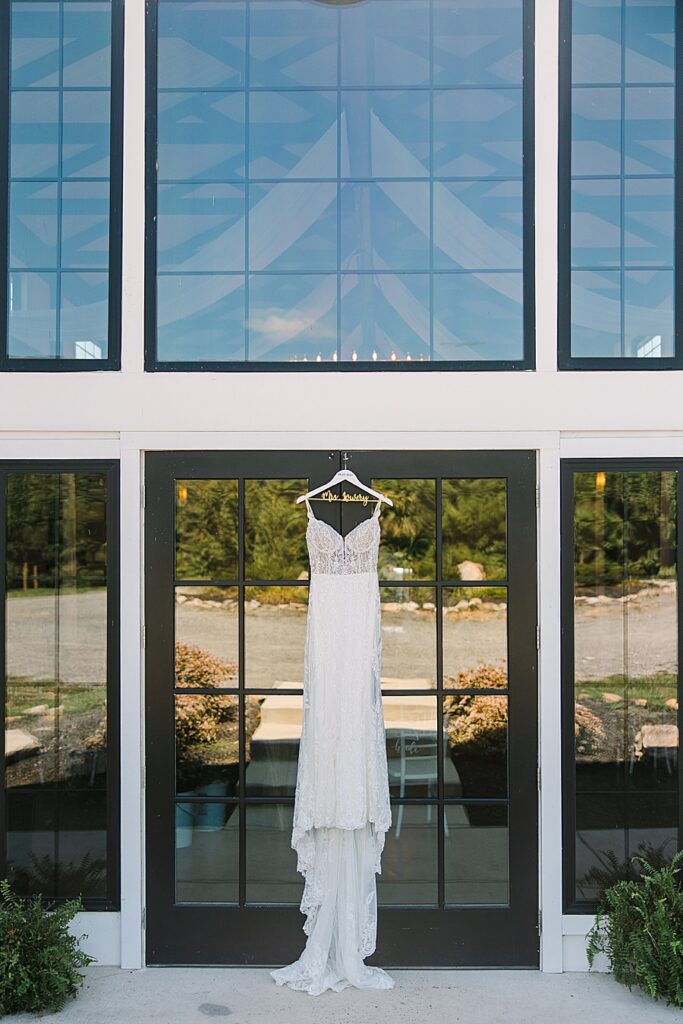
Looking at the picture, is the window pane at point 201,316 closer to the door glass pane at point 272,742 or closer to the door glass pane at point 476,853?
the door glass pane at point 272,742

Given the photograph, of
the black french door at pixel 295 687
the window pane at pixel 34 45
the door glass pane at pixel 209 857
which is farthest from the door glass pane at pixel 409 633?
the window pane at pixel 34 45

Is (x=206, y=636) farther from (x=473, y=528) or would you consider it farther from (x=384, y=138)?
(x=384, y=138)

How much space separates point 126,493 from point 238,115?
4.94 ft

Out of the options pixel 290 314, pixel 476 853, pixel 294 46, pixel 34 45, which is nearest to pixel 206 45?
pixel 294 46

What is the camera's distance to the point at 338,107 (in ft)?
11.6

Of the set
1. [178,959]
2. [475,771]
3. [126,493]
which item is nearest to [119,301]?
[126,493]

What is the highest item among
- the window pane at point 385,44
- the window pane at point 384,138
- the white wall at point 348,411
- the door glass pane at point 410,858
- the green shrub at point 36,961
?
the window pane at point 385,44

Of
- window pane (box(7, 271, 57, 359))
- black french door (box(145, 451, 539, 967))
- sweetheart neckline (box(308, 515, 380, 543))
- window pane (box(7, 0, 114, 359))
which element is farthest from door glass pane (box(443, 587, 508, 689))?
window pane (box(7, 271, 57, 359))

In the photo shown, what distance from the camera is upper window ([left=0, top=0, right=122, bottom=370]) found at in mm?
3527

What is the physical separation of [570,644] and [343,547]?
938 mm

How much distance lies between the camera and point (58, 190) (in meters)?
3.54

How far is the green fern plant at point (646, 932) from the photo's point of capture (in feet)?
10.3

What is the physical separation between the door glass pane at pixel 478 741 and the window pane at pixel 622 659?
287mm

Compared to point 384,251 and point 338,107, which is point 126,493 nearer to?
point 384,251
